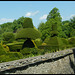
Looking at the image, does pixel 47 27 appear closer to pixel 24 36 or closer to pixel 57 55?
pixel 24 36

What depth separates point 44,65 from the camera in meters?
7.11

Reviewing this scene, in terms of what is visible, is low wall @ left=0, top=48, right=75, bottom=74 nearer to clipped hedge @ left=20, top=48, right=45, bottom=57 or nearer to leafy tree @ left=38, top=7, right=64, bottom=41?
clipped hedge @ left=20, top=48, right=45, bottom=57

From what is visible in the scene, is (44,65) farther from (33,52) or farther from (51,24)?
(51,24)

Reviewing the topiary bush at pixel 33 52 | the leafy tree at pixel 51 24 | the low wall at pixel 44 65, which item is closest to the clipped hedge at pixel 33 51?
the topiary bush at pixel 33 52

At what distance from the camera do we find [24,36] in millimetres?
15180

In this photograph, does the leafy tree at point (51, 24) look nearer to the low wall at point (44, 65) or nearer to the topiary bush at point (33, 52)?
the topiary bush at point (33, 52)

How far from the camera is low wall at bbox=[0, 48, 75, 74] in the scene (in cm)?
544

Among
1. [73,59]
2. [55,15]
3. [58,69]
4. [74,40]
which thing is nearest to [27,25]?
[73,59]

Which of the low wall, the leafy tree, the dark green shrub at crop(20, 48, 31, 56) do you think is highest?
the low wall

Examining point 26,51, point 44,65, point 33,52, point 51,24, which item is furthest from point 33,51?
point 51,24

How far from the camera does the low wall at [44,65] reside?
214 inches

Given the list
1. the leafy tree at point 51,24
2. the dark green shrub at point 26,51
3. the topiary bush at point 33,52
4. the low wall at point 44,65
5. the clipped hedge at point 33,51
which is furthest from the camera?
the leafy tree at point 51,24

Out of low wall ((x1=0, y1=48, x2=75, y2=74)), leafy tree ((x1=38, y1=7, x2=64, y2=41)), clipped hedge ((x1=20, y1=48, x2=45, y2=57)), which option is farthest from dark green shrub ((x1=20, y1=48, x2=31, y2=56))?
leafy tree ((x1=38, y1=7, x2=64, y2=41))

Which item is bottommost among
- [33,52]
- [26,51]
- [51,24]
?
[51,24]
